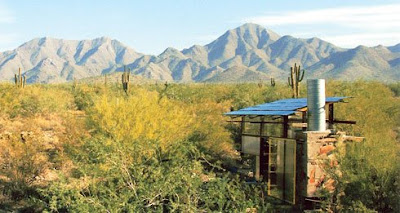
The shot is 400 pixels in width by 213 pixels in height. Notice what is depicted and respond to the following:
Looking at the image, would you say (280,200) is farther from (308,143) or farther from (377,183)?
(377,183)

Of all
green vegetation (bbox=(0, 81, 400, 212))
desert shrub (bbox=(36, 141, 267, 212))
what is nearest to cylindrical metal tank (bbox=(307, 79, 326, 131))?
green vegetation (bbox=(0, 81, 400, 212))

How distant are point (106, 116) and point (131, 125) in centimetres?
85

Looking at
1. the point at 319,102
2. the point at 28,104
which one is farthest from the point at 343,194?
the point at 28,104

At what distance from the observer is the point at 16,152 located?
1420 cm

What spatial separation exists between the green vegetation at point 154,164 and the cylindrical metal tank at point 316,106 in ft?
3.89

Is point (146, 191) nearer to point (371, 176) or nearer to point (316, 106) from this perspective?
point (371, 176)

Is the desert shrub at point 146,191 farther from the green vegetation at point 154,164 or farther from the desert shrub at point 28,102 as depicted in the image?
the desert shrub at point 28,102

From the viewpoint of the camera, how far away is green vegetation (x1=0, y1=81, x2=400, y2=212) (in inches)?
369

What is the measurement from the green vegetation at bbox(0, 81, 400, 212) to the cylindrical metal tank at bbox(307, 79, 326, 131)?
1.18 m

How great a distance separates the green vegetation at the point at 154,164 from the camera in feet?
30.8

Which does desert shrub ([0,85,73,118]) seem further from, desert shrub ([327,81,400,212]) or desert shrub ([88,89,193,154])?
desert shrub ([327,81,400,212])

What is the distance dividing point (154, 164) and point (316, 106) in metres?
4.37

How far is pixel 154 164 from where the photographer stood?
36.7 feet

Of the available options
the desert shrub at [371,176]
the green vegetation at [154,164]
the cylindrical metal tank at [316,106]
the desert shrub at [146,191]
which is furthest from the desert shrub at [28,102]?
the desert shrub at [371,176]
